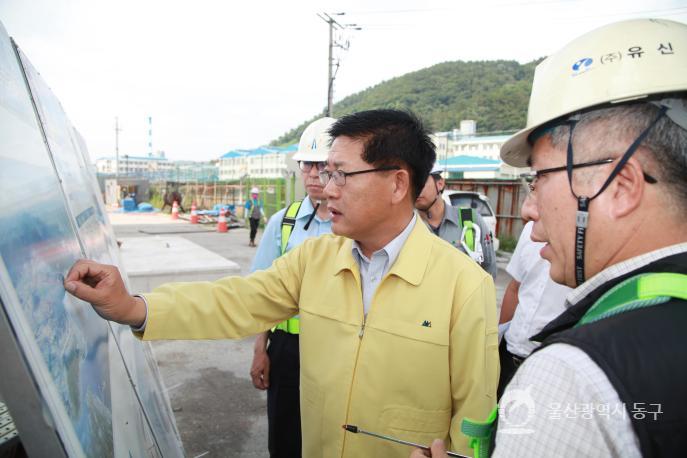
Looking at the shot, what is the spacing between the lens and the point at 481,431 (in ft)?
3.11

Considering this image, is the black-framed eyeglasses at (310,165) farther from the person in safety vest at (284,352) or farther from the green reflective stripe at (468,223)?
the green reflective stripe at (468,223)

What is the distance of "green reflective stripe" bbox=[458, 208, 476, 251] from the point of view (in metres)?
3.79

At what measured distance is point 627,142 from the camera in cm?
95

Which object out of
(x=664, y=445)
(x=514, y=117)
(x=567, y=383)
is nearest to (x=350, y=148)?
(x=567, y=383)

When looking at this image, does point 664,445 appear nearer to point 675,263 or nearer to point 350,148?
point 675,263

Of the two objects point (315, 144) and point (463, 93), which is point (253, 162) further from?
point (315, 144)

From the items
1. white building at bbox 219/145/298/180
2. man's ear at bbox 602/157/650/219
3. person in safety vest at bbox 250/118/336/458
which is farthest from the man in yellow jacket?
white building at bbox 219/145/298/180

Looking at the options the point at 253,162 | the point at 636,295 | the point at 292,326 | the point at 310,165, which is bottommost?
the point at 292,326

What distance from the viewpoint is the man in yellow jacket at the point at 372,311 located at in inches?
62.1

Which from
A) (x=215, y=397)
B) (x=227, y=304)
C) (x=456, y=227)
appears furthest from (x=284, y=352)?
(x=456, y=227)

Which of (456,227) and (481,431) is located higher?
(456,227)

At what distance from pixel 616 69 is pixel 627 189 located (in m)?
0.30

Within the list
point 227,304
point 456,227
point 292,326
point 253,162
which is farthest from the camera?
point 253,162

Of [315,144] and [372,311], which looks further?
[315,144]
